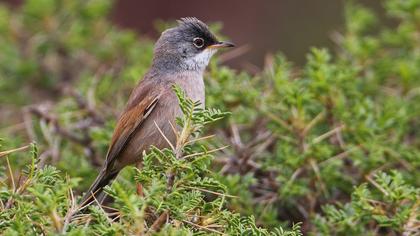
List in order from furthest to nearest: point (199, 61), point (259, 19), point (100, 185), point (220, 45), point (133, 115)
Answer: point (259, 19) → point (220, 45) → point (199, 61) → point (133, 115) → point (100, 185)

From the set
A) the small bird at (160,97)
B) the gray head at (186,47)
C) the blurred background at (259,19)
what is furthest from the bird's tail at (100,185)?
the blurred background at (259,19)

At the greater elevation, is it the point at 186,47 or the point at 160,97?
the point at 186,47

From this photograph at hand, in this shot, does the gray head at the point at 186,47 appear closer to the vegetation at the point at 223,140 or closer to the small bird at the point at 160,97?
the small bird at the point at 160,97

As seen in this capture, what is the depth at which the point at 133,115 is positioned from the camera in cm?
455

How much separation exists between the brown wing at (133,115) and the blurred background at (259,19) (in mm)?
5537

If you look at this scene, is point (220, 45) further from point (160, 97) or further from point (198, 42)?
point (160, 97)

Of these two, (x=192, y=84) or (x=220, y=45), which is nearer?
(x=192, y=84)

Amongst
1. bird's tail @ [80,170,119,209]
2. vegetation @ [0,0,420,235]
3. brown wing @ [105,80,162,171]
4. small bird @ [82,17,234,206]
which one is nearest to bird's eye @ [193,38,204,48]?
small bird @ [82,17,234,206]

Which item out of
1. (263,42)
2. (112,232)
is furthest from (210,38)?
(263,42)

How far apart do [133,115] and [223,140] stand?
60cm

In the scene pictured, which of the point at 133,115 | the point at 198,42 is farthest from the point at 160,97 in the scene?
the point at 198,42

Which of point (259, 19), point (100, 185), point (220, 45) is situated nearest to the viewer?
point (100, 185)

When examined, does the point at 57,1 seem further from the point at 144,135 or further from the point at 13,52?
the point at 144,135

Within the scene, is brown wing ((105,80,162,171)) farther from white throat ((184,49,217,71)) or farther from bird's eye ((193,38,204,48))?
bird's eye ((193,38,204,48))
